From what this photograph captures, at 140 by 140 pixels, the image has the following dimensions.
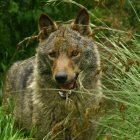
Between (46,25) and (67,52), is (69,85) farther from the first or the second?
(46,25)

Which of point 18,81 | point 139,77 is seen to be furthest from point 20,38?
point 139,77

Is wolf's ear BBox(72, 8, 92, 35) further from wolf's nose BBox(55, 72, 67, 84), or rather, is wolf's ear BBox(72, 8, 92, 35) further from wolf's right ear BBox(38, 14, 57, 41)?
wolf's nose BBox(55, 72, 67, 84)

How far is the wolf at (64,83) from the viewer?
7047 millimetres

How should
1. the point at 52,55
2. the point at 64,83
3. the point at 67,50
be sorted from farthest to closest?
the point at 52,55 < the point at 67,50 < the point at 64,83

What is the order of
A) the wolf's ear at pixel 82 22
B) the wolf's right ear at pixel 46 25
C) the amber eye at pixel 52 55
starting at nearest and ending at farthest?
the amber eye at pixel 52 55 → the wolf's ear at pixel 82 22 → the wolf's right ear at pixel 46 25

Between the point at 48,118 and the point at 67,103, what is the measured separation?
0.33 meters

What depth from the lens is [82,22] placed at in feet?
24.2

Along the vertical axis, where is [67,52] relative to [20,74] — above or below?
above

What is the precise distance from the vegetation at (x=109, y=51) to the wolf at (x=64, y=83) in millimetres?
143

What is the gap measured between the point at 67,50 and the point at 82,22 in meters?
0.48

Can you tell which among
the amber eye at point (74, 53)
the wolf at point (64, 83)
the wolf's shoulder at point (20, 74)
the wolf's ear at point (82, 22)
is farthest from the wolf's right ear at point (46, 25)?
the wolf's shoulder at point (20, 74)

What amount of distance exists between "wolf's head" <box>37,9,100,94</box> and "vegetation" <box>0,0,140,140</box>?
0.13 m

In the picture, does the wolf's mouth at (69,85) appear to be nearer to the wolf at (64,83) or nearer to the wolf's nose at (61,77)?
the wolf at (64,83)

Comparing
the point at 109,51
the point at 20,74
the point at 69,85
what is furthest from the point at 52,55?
the point at 20,74
